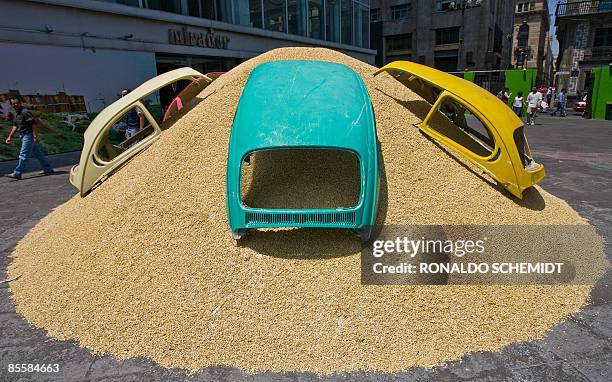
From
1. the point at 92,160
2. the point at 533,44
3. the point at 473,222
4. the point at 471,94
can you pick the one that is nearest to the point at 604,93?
the point at 471,94

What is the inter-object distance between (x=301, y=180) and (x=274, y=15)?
20.7 metres

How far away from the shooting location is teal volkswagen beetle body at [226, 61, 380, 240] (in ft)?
12.6

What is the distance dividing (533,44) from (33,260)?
282 ft

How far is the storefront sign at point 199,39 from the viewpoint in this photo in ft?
54.3

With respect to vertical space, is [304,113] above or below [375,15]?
below

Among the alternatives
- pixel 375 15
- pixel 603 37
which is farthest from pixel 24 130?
pixel 375 15

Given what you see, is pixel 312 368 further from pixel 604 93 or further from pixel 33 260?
pixel 604 93

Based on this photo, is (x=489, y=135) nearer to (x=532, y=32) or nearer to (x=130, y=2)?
(x=130, y=2)

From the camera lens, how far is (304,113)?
4.28m

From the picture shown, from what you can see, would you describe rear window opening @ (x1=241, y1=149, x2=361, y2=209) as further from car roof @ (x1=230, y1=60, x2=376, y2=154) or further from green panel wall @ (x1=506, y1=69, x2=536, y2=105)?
green panel wall @ (x1=506, y1=69, x2=536, y2=105)

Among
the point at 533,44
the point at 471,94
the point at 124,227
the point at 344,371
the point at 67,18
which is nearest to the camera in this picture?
the point at 344,371

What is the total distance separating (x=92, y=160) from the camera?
19.4ft

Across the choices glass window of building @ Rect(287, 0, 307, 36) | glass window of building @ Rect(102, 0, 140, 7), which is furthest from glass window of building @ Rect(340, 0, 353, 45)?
glass window of building @ Rect(102, 0, 140, 7)
